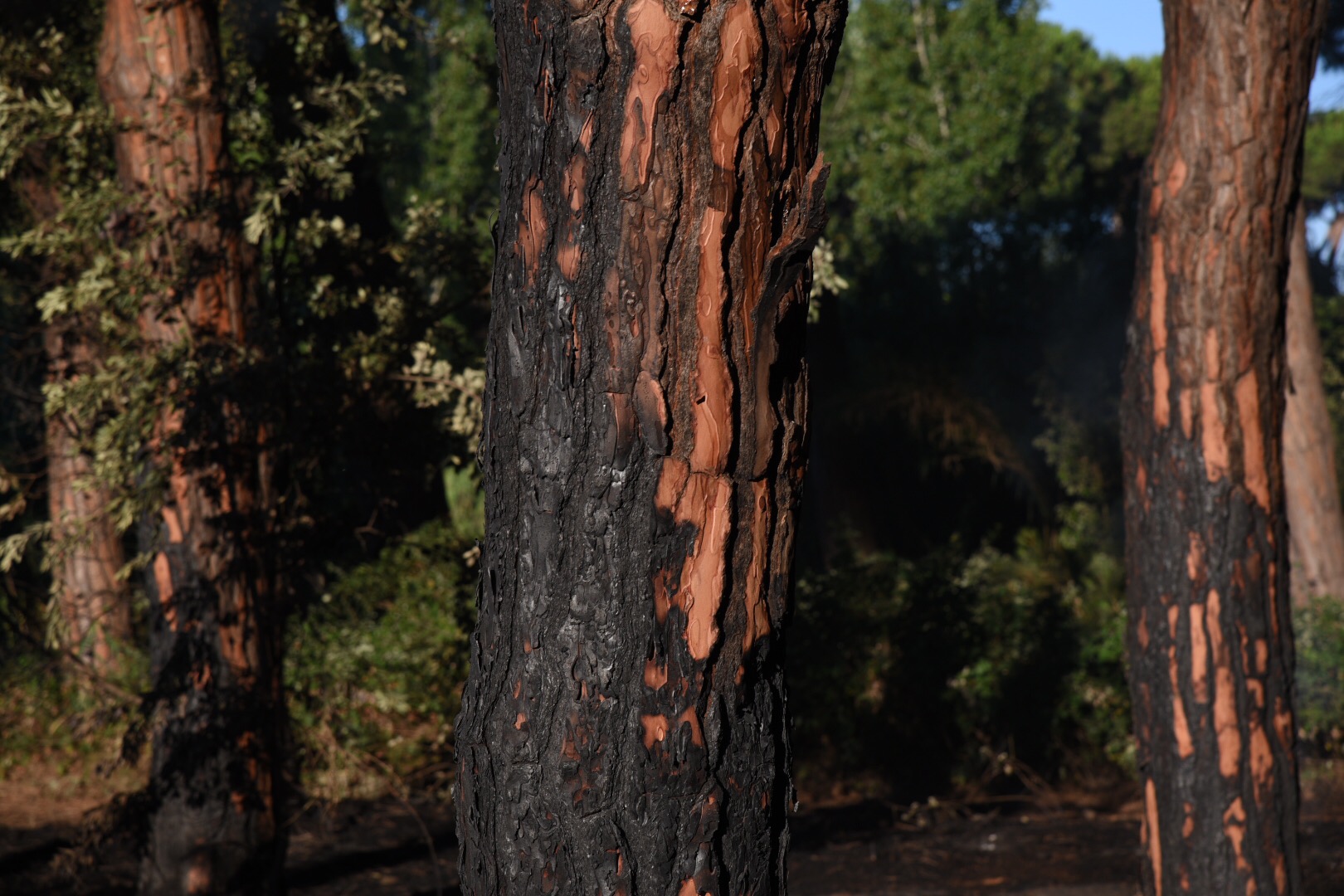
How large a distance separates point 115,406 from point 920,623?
5668 millimetres

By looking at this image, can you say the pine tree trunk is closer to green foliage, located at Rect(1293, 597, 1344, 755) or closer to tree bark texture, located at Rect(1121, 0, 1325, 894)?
tree bark texture, located at Rect(1121, 0, 1325, 894)

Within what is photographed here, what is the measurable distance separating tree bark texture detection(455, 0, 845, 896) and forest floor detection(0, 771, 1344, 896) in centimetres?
394

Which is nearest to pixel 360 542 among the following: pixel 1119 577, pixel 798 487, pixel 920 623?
pixel 798 487

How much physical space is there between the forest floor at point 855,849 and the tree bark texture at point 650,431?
155 inches

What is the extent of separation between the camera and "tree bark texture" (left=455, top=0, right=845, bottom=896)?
77.7 inches

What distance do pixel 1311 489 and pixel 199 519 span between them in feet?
27.4

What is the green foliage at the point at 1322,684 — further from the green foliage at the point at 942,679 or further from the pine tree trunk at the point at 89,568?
the pine tree trunk at the point at 89,568

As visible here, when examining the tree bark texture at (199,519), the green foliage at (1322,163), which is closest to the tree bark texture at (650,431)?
the tree bark texture at (199,519)

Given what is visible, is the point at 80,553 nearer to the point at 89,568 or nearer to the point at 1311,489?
the point at 89,568

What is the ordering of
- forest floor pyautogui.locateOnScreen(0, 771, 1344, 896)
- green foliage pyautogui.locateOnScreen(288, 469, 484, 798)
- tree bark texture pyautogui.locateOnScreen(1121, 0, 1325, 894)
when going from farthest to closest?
green foliage pyautogui.locateOnScreen(288, 469, 484, 798), forest floor pyautogui.locateOnScreen(0, 771, 1344, 896), tree bark texture pyautogui.locateOnScreen(1121, 0, 1325, 894)

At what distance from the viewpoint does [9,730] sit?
881 cm

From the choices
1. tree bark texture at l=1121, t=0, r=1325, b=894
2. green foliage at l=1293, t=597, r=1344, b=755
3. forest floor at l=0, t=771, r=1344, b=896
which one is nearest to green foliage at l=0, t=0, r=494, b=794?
forest floor at l=0, t=771, r=1344, b=896

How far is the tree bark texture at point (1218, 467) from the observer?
3.95 metres

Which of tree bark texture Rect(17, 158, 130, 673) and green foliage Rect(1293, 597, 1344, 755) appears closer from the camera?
tree bark texture Rect(17, 158, 130, 673)
